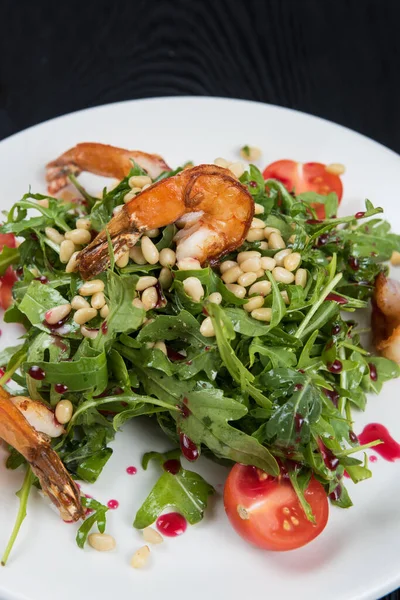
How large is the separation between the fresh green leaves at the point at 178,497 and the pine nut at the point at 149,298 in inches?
28.4

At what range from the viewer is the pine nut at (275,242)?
11.6 feet

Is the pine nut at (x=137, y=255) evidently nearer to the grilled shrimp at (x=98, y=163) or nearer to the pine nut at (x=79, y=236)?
the pine nut at (x=79, y=236)

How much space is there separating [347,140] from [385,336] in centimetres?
144

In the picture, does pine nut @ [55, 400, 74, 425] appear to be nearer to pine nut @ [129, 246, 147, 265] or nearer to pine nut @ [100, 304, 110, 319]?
pine nut @ [100, 304, 110, 319]

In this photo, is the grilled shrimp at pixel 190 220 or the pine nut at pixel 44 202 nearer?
the grilled shrimp at pixel 190 220

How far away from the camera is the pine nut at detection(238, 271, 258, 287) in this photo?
336 centimetres

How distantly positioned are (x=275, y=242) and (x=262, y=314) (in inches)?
17.2

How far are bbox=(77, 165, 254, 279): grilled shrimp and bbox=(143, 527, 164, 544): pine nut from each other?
1.09 metres

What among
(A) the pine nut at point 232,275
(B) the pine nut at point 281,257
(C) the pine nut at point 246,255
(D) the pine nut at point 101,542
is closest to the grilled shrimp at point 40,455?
(D) the pine nut at point 101,542

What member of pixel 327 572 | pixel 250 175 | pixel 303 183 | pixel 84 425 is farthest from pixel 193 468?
pixel 303 183

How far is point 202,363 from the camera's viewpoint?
3.16m

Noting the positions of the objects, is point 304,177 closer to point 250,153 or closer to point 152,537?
point 250,153

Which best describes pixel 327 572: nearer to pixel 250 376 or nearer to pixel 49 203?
pixel 250 376

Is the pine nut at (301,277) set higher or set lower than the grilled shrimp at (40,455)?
higher
